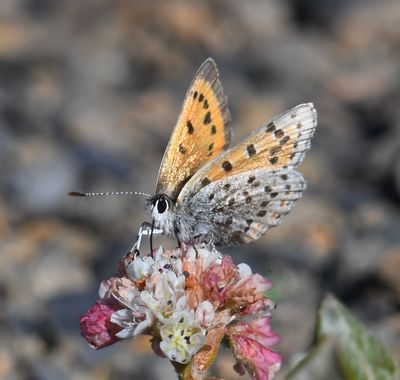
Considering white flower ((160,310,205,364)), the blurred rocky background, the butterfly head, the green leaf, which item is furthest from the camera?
the blurred rocky background

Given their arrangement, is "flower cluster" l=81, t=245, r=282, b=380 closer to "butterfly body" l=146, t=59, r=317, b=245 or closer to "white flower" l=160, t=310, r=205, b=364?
"white flower" l=160, t=310, r=205, b=364

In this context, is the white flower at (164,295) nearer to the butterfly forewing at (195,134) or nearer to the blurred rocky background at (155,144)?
the butterfly forewing at (195,134)

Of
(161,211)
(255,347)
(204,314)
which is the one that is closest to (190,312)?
(204,314)

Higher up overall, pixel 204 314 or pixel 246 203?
pixel 246 203

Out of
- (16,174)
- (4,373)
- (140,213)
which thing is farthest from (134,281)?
(16,174)

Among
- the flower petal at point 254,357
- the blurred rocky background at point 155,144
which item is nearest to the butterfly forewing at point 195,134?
the blurred rocky background at point 155,144

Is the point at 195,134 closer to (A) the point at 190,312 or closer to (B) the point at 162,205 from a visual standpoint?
(B) the point at 162,205

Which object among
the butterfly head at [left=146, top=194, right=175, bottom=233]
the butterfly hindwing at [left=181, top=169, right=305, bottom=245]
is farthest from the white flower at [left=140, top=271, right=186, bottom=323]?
the butterfly hindwing at [left=181, top=169, right=305, bottom=245]
